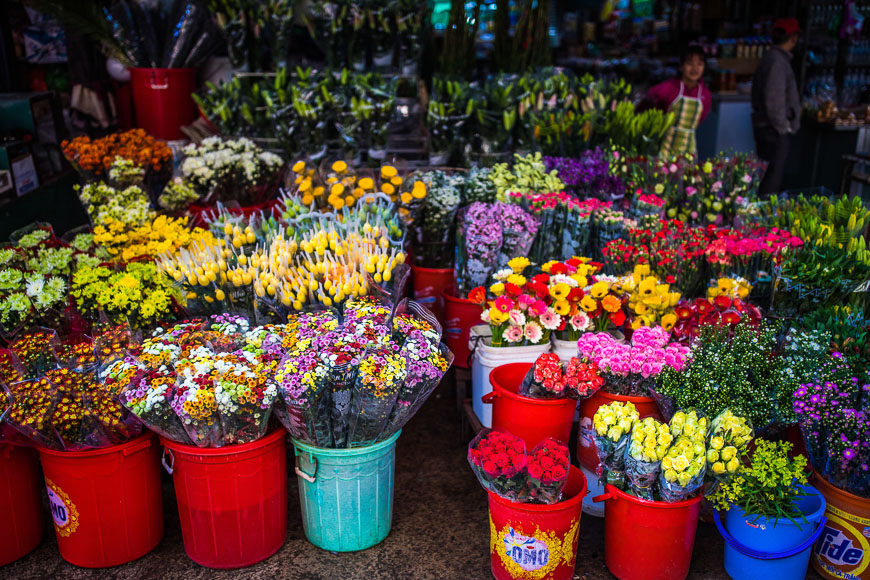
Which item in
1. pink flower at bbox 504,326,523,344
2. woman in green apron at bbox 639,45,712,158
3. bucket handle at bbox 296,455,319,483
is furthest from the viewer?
woman in green apron at bbox 639,45,712,158

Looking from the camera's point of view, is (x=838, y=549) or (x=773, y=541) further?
(x=838, y=549)

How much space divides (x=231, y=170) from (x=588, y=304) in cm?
254

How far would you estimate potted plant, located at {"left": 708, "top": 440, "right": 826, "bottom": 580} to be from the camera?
254 centimetres

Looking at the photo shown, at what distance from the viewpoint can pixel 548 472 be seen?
8.12ft

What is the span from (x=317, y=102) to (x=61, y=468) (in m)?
2.90

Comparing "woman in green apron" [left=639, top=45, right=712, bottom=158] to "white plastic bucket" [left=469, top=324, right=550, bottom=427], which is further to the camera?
"woman in green apron" [left=639, top=45, right=712, bottom=158]

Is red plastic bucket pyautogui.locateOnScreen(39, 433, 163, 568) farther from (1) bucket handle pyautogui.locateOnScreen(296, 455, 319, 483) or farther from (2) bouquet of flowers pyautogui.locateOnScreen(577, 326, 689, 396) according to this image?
(2) bouquet of flowers pyautogui.locateOnScreen(577, 326, 689, 396)

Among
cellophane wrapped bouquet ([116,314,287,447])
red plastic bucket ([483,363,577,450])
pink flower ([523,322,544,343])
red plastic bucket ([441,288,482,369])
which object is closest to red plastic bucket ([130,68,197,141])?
red plastic bucket ([441,288,482,369])

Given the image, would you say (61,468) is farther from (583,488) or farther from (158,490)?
(583,488)

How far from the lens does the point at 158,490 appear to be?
9.61 feet

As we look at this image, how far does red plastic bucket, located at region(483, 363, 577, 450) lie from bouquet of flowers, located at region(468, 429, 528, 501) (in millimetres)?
398

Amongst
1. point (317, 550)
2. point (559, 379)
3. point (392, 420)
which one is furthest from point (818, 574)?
point (317, 550)

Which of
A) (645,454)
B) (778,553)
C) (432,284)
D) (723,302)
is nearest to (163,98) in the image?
(432,284)

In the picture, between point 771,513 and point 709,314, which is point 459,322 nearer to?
point 709,314
